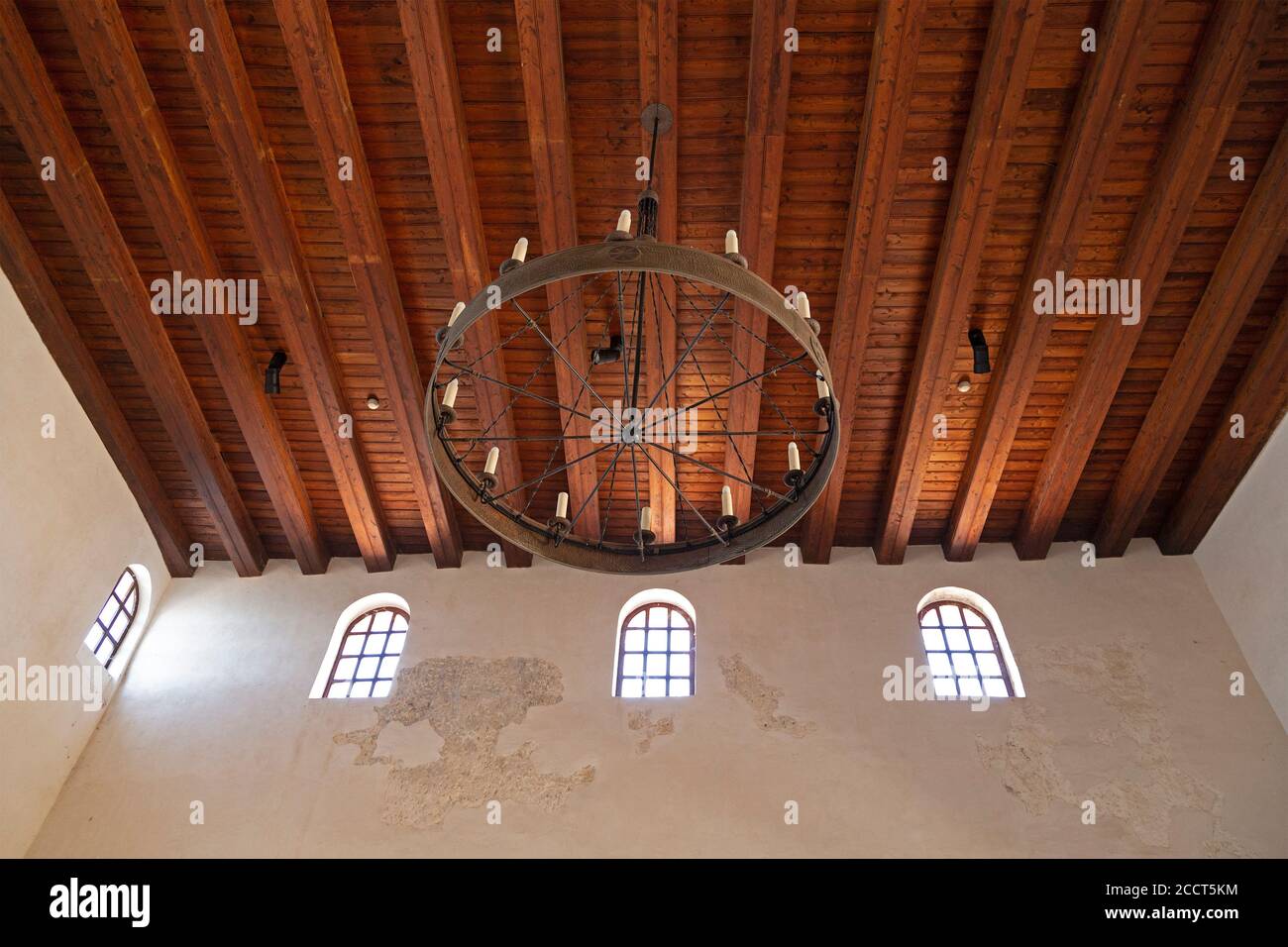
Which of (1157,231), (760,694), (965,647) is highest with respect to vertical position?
(1157,231)

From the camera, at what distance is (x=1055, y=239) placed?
6.07 metres

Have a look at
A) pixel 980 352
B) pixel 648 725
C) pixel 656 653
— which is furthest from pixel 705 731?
pixel 980 352

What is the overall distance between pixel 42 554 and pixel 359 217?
350 centimetres

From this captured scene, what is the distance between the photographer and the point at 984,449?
23.7ft

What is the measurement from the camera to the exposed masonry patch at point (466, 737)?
21.8 ft

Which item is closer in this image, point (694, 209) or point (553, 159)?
point (553, 159)

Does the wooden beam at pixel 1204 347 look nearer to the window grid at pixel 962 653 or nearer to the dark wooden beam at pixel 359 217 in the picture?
the window grid at pixel 962 653

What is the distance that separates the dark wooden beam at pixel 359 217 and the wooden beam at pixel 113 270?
5.11 ft

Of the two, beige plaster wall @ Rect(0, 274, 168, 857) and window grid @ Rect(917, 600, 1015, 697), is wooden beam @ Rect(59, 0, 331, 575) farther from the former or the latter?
window grid @ Rect(917, 600, 1015, 697)

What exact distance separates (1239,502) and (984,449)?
219cm

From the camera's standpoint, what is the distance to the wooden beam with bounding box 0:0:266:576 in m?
5.70

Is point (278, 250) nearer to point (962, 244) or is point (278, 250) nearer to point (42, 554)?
point (42, 554)
